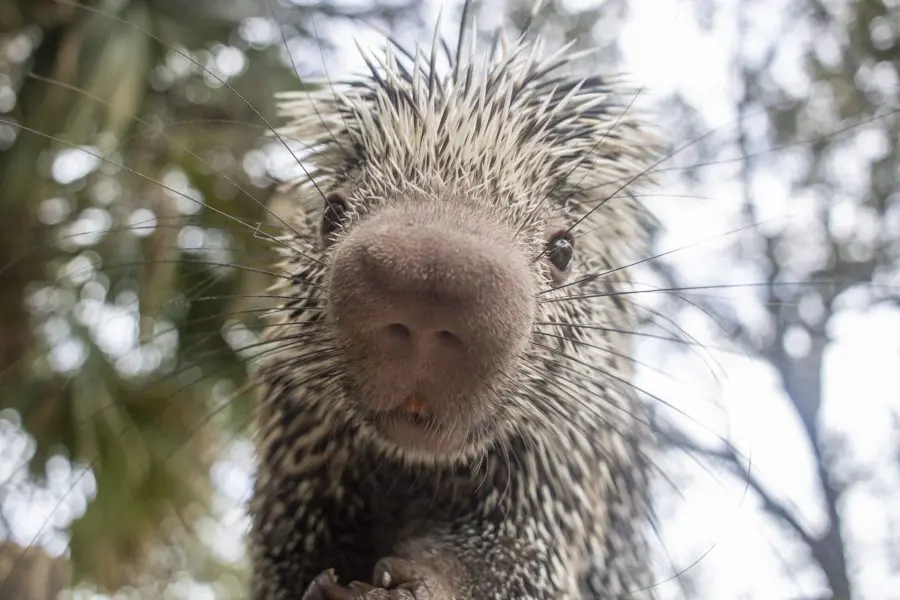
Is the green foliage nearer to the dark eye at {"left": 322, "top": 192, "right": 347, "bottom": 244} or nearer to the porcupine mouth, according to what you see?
the dark eye at {"left": 322, "top": 192, "right": 347, "bottom": 244}

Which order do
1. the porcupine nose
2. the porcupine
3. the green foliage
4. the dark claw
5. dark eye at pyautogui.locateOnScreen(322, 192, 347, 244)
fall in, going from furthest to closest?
the green foliage → dark eye at pyautogui.locateOnScreen(322, 192, 347, 244) → the dark claw → the porcupine → the porcupine nose

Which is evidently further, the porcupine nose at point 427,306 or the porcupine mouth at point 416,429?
the porcupine mouth at point 416,429

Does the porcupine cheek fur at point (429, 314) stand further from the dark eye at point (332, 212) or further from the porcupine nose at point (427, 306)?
the dark eye at point (332, 212)

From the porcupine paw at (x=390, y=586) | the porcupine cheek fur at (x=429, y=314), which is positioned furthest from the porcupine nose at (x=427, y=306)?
the porcupine paw at (x=390, y=586)

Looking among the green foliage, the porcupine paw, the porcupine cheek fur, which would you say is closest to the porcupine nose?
the porcupine cheek fur

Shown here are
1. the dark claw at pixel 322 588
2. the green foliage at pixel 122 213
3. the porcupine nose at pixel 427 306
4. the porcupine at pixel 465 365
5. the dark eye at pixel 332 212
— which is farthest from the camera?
the green foliage at pixel 122 213

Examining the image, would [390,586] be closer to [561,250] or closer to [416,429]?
[416,429]

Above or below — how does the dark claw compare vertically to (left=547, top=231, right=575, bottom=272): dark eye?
below
